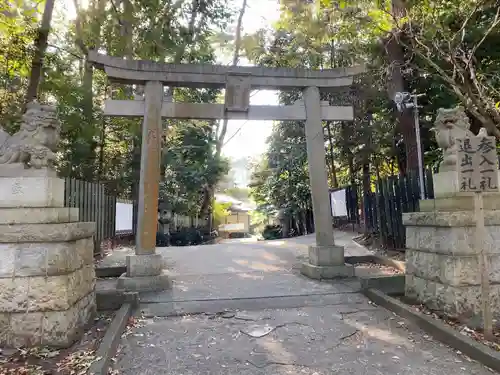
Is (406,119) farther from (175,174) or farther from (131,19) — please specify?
(175,174)

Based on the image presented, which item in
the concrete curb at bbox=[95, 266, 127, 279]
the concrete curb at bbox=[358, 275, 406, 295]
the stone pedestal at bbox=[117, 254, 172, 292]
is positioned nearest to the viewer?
the concrete curb at bbox=[358, 275, 406, 295]

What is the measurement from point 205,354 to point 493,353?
Answer: 3.06 metres

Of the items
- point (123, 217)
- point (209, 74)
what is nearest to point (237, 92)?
point (209, 74)

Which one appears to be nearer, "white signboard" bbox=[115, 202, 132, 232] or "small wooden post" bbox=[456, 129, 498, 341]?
"small wooden post" bbox=[456, 129, 498, 341]

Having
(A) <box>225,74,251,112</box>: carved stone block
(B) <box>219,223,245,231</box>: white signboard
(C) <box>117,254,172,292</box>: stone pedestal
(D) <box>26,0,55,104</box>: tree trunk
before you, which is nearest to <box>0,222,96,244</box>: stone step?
(C) <box>117,254,172,292</box>: stone pedestal

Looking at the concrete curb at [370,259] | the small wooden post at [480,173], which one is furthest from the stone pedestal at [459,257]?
the concrete curb at [370,259]

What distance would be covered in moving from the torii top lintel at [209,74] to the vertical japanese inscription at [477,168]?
4.45 meters

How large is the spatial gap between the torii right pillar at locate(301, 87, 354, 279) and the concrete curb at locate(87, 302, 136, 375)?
397cm

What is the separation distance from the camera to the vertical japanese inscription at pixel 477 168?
4.07m

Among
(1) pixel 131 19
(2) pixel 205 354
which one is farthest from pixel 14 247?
(1) pixel 131 19

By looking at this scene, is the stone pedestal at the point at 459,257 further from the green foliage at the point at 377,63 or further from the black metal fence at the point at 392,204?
the green foliage at the point at 377,63

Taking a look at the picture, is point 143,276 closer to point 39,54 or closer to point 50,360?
point 50,360

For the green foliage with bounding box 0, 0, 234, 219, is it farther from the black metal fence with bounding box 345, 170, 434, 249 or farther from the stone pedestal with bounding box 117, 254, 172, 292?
the black metal fence with bounding box 345, 170, 434, 249

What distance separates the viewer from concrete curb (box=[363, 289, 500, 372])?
3658 millimetres
